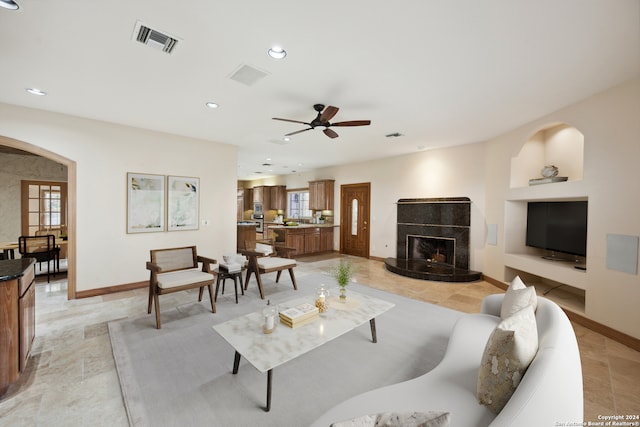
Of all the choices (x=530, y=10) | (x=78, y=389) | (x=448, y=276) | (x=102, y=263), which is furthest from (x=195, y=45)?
(x=448, y=276)

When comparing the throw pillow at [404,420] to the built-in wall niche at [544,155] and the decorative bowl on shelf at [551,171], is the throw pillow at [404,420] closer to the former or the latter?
the decorative bowl on shelf at [551,171]

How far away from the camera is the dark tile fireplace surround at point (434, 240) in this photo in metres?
5.43

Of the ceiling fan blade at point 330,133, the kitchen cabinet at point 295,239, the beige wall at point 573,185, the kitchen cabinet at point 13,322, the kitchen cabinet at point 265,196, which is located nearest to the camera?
the kitchen cabinet at point 13,322

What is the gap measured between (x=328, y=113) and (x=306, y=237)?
505 centimetres

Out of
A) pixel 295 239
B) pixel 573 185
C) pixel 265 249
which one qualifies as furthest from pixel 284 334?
pixel 295 239

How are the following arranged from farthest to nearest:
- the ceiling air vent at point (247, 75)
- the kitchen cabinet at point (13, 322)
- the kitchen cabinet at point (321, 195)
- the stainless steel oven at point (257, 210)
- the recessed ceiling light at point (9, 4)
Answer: the stainless steel oven at point (257, 210)
the kitchen cabinet at point (321, 195)
the ceiling air vent at point (247, 75)
the kitchen cabinet at point (13, 322)
the recessed ceiling light at point (9, 4)

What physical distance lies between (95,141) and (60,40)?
95.3 inches

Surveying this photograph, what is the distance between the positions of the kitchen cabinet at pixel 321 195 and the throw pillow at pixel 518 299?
21.3 ft

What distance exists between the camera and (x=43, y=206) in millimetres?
6477

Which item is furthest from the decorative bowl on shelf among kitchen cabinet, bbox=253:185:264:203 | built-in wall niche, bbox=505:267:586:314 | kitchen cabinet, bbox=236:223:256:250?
kitchen cabinet, bbox=253:185:264:203

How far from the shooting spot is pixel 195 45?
2.25 metres

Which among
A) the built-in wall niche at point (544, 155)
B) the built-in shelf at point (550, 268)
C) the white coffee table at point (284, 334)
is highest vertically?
the built-in wall niche at point (544, 155)

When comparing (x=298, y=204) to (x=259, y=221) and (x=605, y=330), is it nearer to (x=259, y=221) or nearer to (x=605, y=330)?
(x=259, y=221)

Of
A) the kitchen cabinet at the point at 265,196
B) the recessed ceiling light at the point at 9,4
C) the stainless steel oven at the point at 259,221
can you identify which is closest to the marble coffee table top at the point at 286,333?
the recessed ceiling light at the point at 9,4
